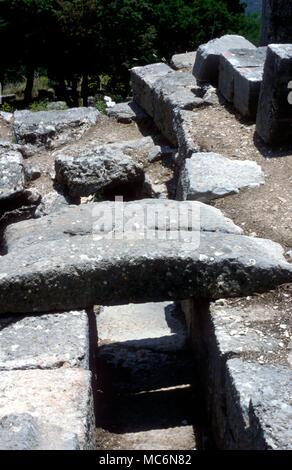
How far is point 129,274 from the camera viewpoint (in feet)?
12.3

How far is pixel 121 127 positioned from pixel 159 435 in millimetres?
4935

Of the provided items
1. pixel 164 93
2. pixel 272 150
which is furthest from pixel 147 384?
pixel 164 93

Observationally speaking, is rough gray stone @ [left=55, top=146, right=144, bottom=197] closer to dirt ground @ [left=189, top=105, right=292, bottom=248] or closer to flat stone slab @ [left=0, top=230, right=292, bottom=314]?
dirt ground @ [left=189, top=105, right=292, bottom=248]

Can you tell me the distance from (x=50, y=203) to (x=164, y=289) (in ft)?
10.7

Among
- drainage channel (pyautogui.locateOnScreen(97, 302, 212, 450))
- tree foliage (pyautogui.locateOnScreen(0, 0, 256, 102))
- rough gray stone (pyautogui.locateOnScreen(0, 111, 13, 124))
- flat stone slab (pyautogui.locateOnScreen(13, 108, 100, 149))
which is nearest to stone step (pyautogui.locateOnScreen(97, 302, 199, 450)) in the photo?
drainage channel (pyautogui.locateOnScreen(97, 302, 212, 450))

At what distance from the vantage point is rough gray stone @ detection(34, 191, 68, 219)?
675 centimetres

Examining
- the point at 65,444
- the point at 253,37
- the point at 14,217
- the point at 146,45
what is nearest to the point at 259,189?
the point at 14,217

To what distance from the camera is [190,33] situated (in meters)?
19.2

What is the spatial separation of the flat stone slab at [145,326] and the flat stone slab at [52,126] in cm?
283

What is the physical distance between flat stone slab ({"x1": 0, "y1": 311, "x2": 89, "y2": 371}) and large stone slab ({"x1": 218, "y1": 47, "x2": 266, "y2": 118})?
3.44 meters

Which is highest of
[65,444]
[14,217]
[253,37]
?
[65,444]

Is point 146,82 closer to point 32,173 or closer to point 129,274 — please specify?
point 32,173

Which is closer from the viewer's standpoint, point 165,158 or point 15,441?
point 15,441

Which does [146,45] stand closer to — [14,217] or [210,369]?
[14,217]
